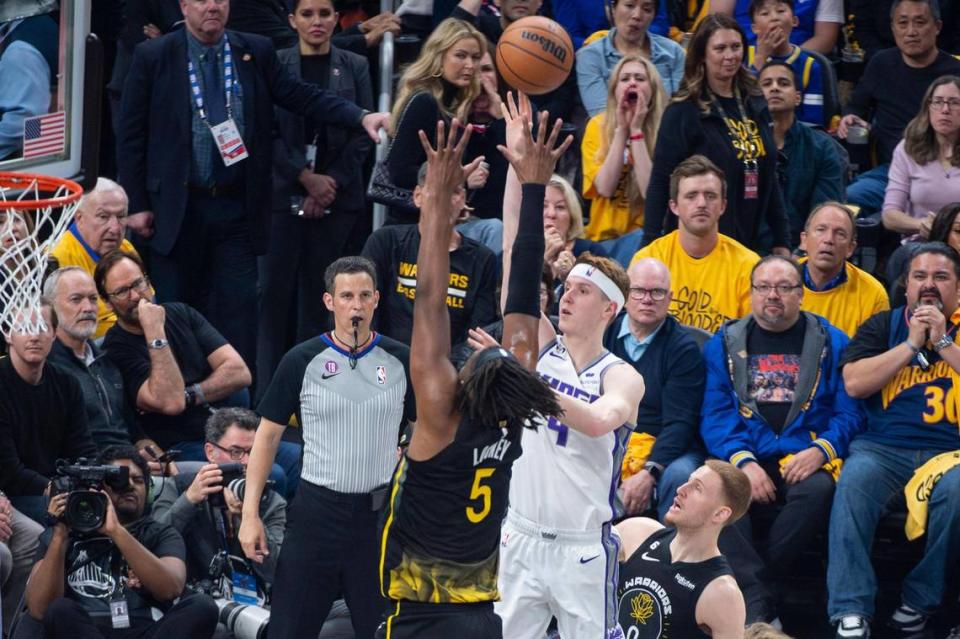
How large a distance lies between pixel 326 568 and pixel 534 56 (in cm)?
281

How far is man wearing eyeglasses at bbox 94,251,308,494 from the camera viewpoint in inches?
347

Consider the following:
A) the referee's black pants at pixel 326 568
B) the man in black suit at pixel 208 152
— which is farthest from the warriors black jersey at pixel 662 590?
the man in black suit at pixel 208 152

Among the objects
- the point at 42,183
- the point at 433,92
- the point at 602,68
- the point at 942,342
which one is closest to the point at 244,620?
the point at 42,183

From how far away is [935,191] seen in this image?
33.6 feet

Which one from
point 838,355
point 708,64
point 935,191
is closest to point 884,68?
point 935,191

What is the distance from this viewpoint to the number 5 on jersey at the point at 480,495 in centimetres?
571

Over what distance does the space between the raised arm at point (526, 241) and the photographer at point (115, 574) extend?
2619mm

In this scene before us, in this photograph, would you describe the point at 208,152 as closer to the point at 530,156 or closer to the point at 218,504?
the point at 218,504

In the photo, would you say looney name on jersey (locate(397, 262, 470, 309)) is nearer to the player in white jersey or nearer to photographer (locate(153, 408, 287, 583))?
photographer (locate(153, 408, 287, 583))

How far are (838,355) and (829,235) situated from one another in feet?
2.53

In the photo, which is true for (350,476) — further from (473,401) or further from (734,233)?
(734,233)

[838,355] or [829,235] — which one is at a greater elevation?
[829,235]

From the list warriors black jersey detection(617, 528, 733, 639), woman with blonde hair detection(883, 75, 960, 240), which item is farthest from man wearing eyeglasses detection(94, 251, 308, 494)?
woman with blonde hair detection(883, 75, 960, 240)

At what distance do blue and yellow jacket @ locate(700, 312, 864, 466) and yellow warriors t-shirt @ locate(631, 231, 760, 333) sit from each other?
45cm
